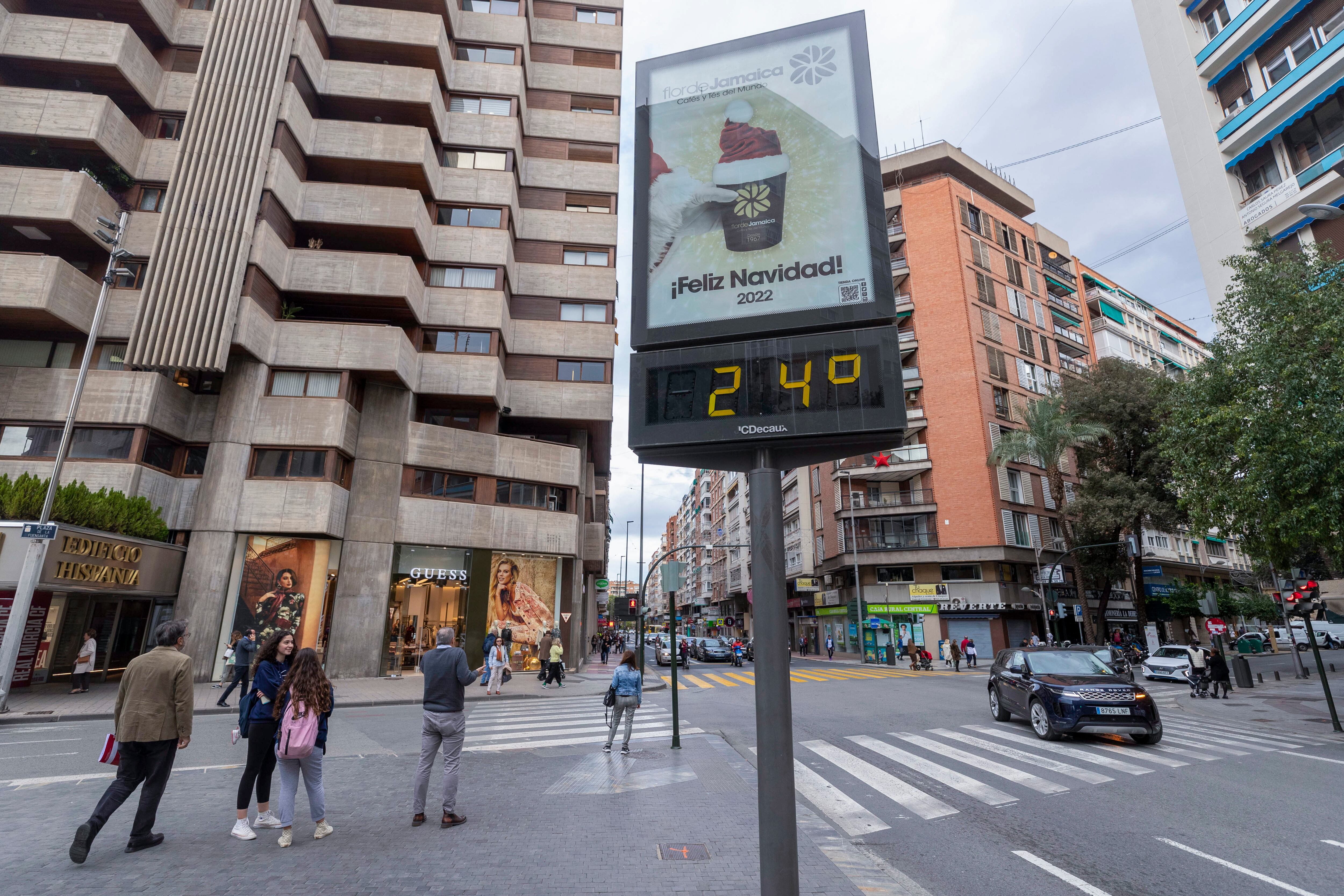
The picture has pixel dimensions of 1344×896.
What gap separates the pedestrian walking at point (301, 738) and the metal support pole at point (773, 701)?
172 inches

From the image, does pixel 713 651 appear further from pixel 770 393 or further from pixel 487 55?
pixel 770 393

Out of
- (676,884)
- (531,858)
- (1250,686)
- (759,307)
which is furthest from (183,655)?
(1250,686)

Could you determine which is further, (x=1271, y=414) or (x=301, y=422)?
(x=301, y=422)

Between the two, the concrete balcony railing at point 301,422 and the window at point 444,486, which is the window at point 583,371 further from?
the concrete balcony railing at point 301,422

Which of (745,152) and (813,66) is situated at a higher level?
(813,66)

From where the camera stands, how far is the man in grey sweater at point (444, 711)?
6418mm

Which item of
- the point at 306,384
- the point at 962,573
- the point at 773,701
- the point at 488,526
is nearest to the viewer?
the point at 773,701

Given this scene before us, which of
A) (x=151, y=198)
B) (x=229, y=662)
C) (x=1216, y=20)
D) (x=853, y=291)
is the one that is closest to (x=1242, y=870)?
(x=853, y=291)

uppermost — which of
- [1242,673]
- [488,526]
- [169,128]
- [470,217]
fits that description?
[169,128]

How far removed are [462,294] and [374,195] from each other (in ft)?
17.1

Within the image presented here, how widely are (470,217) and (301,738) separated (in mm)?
28629

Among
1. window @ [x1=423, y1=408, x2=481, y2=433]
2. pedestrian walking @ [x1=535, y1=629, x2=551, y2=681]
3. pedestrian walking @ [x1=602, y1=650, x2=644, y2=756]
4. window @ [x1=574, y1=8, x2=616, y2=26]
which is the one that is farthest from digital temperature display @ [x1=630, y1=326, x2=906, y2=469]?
window @ [x1=574, y1=8, x2=616, y2=26]

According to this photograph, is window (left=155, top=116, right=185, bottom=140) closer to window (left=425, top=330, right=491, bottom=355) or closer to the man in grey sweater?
window (left=425, top=330, right=491, bottom=355)

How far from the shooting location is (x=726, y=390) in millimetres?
3510
